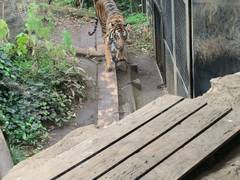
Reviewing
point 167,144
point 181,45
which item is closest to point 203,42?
point 181,45

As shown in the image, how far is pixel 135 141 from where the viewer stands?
212 centimetres

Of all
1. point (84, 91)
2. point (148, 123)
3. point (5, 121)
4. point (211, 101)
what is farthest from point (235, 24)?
point (84, 91)

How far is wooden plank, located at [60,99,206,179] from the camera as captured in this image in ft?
6.32

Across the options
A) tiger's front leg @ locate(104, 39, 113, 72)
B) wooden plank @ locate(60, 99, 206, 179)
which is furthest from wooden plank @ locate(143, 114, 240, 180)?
tiger's front leg @ locate(104, 39, 113, 72)

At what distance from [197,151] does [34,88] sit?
5.42 m

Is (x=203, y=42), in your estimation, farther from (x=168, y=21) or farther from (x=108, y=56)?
(x=108, y=56)

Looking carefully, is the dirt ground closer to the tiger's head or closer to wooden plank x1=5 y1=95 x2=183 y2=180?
the tiger's head

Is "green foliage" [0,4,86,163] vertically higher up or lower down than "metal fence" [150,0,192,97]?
lower down

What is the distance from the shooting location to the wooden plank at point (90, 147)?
1.95m

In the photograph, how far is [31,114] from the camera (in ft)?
22.0

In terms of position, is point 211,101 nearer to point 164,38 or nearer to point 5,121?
point 5,121

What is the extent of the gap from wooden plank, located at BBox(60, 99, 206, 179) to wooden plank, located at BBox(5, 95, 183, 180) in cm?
3

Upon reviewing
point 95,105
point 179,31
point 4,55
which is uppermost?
point 179,31

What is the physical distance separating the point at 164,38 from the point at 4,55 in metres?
2.42
